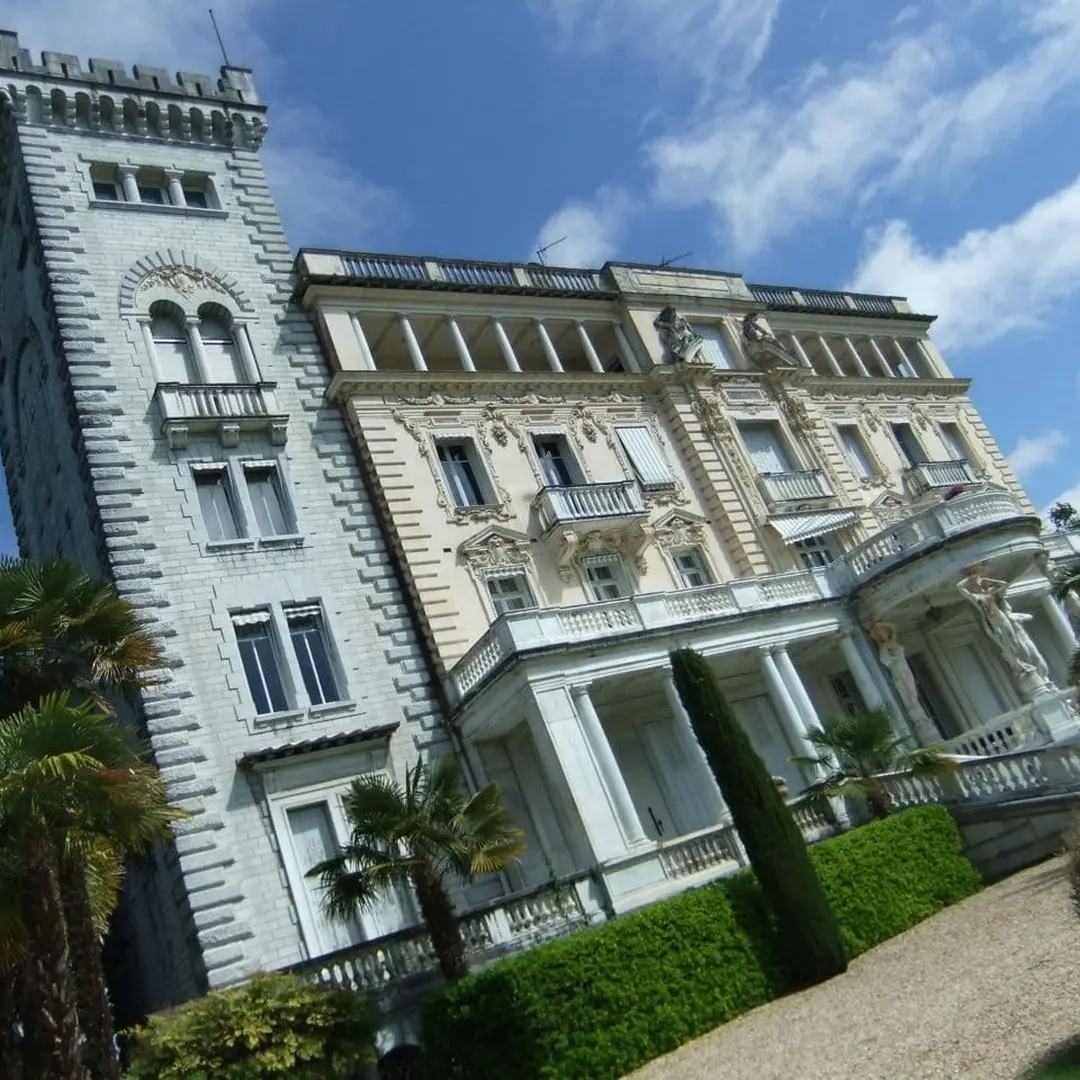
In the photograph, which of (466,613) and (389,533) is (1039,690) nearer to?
(466,613)

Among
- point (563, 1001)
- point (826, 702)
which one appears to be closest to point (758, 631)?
point (826, 702)

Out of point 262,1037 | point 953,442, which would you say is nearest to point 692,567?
point 953,442

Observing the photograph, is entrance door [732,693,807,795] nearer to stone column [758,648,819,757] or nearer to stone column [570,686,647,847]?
stone column [758,648,819,757]

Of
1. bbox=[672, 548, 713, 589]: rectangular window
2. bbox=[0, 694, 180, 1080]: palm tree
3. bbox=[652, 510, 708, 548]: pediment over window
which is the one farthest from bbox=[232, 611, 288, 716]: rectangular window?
bbox=[672, 548, 713, 589]: rectangular window

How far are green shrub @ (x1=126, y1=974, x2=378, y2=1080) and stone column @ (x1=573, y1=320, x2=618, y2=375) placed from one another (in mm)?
22322

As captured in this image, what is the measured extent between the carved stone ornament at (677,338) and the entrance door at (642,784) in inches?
537

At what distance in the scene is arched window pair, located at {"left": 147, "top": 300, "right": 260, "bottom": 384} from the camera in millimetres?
26688

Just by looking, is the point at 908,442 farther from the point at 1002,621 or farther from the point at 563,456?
the point at 563,456

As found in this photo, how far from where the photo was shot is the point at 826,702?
98.1 feet

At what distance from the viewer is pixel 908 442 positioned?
4062cm

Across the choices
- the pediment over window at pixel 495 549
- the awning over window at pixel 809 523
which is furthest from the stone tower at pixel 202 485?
the awning over window at pixel 809 523

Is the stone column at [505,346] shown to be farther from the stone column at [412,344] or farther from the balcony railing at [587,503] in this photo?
the balcony railing at [587,503]

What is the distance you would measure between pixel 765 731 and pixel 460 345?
14.6 meters

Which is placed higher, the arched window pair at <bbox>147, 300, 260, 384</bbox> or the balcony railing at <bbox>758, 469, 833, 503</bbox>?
the arched window pair at <bbox>147, 300, 260, 384</bbox>
